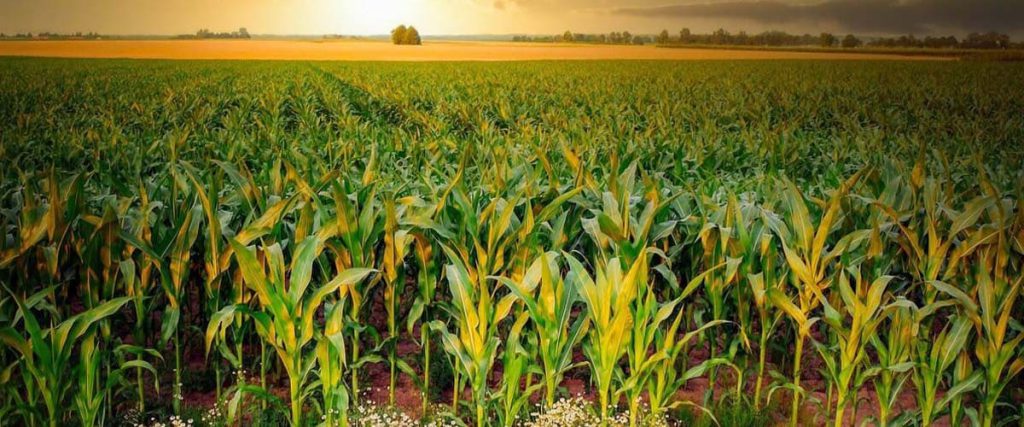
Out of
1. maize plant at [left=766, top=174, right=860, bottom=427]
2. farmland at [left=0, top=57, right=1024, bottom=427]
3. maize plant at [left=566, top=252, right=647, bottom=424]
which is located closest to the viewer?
maize plant at [left=566, top=252, right=647, bottom=424]

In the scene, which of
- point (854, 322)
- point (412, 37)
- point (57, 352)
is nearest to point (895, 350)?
point (854, 322)

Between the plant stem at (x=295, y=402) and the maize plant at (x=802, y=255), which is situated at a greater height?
the maize plant at (x=802, y=255)

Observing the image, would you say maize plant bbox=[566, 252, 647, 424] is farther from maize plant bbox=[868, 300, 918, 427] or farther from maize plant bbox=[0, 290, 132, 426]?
maize plant bbox=[0, 290, 132, 426]

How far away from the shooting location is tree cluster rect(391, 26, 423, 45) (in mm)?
87875

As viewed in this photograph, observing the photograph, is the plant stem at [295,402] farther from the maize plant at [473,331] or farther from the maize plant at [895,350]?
the maize plant at [895,350]

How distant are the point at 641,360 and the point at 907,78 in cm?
3201

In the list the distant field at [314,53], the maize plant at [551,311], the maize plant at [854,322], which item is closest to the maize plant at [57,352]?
the maize plant at [551,311]

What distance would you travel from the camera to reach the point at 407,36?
87875mm

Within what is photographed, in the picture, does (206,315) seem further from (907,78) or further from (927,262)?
(907,78)

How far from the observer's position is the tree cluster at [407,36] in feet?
288

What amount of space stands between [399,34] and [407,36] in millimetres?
1257

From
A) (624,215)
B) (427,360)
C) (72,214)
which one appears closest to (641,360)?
(624,215)

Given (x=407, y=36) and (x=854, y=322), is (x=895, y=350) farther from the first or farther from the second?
(x=407, y=36)

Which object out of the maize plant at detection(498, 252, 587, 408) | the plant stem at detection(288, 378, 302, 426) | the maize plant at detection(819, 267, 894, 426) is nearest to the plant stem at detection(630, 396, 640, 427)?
the maize plant at detection(498, 252, 587, 408)
